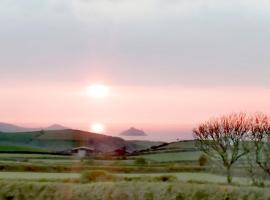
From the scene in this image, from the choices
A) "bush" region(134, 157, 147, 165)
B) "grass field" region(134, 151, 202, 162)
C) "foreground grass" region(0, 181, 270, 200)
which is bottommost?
"foreground grass" region(0, 181, 270, 200)

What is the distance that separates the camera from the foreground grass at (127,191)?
15289mm

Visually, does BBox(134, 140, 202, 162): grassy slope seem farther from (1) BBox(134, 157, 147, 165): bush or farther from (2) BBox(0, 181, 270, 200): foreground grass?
(2) BBox(0, 181, 270, 200): foreground grass

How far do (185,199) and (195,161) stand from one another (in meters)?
24.4

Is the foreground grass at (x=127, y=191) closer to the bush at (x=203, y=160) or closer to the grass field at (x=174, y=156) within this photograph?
the bush at (x=203, y=160)

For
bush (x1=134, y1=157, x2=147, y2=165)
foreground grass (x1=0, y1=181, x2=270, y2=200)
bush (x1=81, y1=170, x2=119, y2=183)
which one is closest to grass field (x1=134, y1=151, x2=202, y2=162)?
bush (x1=134, y1=157, x2=147, y2=165)

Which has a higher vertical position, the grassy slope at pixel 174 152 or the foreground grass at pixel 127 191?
the grassy slope at pixel 174 152

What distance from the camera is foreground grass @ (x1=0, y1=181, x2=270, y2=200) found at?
1529 centimetres

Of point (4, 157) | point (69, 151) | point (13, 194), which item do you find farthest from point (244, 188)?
point (69, 151)

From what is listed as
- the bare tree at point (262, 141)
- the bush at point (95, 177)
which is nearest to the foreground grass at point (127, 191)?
the bush at point (95, 177)

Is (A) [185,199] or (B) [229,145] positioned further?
(B) [229,145]

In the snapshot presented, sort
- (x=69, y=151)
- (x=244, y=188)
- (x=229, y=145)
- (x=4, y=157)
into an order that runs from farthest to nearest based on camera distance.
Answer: (x=69, y=151) < (x=4, y=157) < (x=229, y=145) < (x=244, y=188)

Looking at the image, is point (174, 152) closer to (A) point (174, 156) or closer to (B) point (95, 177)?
(A) point (174, 156)

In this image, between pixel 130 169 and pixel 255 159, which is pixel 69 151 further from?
pixel 255 159

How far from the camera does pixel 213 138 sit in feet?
127
